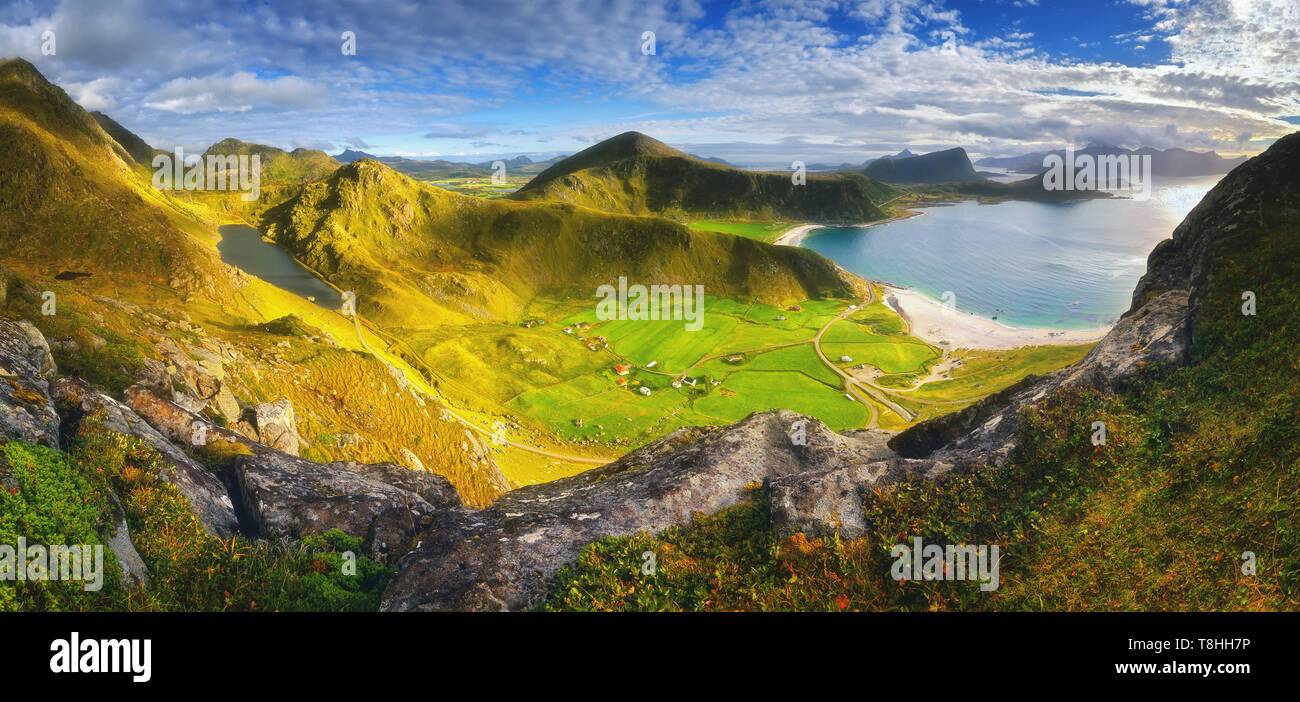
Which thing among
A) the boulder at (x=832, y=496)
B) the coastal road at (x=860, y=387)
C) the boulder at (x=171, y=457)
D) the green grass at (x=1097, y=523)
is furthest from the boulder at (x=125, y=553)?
the coastal road at (x=860, y=387)

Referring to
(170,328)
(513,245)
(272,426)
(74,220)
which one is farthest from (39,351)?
(513,245)

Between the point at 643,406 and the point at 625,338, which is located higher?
the point at 625,338

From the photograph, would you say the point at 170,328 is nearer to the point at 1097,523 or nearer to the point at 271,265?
the point at 1097,523

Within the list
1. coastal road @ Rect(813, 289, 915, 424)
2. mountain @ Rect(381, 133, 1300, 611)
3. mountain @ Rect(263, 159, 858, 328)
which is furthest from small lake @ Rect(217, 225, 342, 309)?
mountain @ Rect(381, 133, 1300, 611)

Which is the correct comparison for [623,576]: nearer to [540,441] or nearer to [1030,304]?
[540,441]

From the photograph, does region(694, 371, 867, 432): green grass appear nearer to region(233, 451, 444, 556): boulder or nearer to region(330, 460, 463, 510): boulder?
region(330, 460, 463, 510): boulder
